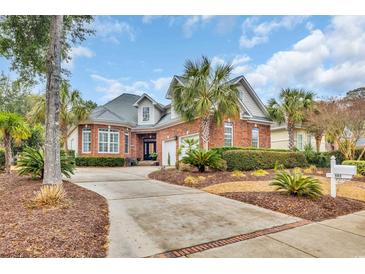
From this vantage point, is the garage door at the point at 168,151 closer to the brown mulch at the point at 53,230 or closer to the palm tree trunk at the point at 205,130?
the palm tree trunk at the point at 205,130

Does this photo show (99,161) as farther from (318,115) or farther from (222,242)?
(222,242)

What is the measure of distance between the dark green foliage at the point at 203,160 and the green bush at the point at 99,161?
9.32m

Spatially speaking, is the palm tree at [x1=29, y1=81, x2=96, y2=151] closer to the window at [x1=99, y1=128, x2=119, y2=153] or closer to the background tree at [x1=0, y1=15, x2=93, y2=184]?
the window at [x1=99, y1=128, x2=119, y2=153]

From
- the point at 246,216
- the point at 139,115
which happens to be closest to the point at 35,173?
the point at 246,216

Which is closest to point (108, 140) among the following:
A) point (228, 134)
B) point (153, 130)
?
point (153, 130)

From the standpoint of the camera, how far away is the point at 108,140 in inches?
794

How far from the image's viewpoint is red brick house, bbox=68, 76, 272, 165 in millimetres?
16625

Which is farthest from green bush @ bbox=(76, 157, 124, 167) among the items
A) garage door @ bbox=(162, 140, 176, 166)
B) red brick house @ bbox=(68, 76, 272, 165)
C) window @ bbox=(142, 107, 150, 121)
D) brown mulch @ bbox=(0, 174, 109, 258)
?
brown mulch @ bbox=(0, 174, 109, 258)

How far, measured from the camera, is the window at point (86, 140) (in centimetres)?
1964

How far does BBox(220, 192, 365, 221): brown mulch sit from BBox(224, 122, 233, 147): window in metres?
8.83

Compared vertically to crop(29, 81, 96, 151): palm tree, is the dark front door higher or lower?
lower
